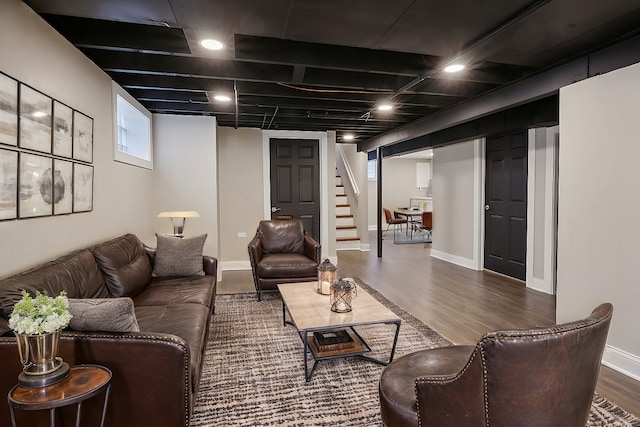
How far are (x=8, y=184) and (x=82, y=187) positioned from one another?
922 millimetres

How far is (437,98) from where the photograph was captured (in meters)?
4.42

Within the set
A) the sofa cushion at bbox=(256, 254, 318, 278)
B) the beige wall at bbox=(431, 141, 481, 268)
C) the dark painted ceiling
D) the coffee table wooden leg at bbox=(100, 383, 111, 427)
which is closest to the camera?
the coffee table wooden leg at bbox=(100, 383, 111, 427)

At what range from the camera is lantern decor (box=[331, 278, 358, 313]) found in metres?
2.63

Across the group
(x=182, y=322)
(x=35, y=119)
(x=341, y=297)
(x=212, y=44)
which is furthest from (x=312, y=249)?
(x=35, y=119)

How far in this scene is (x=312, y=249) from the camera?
15.3ft

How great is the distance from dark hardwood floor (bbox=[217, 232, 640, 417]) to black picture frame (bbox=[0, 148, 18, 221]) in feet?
9.87

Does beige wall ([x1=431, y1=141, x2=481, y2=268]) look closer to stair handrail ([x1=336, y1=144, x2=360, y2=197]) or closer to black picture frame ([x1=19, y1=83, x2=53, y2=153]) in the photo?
stair handrail ([x1=336, y1=144, x2=360, y2=197])

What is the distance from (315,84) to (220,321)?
8.31 feet

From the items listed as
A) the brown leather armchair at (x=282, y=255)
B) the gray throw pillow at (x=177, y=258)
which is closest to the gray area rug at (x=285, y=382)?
the gray throw pillow at (x=177, y=258)

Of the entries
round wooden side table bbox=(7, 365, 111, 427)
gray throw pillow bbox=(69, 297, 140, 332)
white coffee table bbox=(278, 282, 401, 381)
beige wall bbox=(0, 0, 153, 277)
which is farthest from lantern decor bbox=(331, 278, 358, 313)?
beige wall bbox=(0, 0, 153, 277)

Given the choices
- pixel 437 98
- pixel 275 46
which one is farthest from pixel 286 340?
pixel 437 98

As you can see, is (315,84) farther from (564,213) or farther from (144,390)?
(144,390)

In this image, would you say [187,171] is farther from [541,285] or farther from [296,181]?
[541,285]

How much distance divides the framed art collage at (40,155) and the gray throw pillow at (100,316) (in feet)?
2.74
